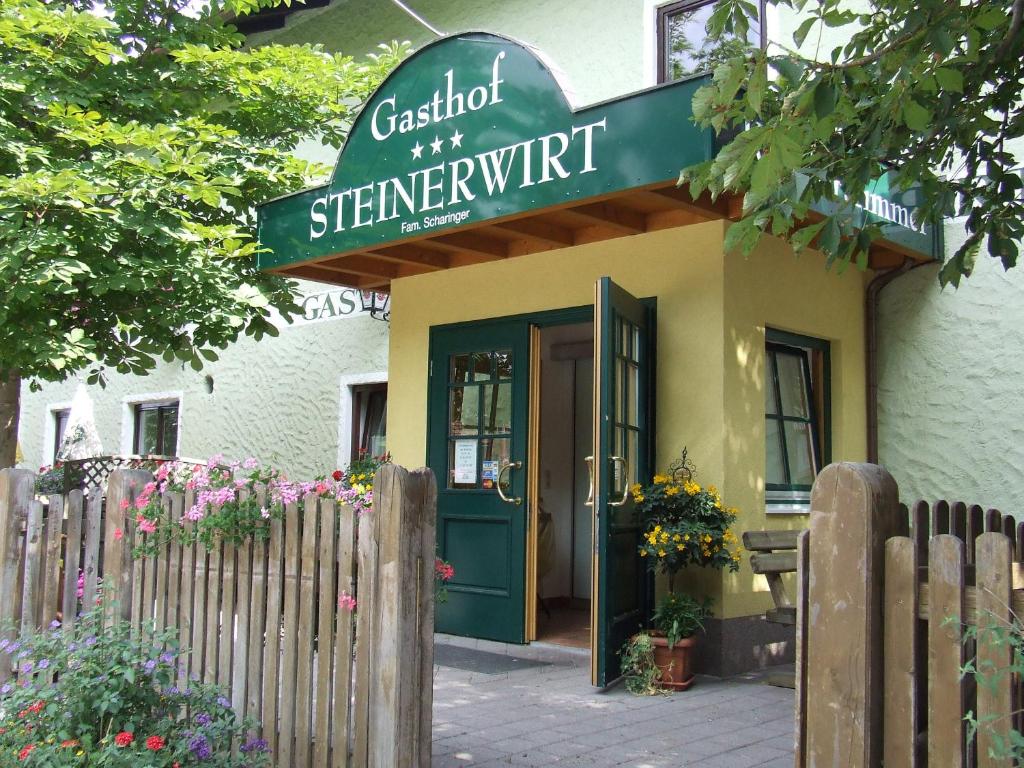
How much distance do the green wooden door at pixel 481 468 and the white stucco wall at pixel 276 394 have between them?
88.6 inches

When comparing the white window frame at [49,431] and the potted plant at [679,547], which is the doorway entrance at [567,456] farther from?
the white window frame at [49,431]

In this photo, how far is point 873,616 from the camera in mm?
2469

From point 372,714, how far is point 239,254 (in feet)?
15.7

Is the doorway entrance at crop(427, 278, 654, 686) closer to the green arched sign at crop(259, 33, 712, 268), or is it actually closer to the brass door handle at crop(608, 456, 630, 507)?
the brass door handle at crop(608, 456, 630, 507)

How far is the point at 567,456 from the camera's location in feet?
34.6

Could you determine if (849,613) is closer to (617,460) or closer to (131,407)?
(617,460)

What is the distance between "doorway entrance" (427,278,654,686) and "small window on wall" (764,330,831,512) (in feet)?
3.33

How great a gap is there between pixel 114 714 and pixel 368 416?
7.14 m

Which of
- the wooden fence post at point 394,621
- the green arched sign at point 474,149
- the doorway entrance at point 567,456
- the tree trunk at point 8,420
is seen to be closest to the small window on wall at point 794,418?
the green arched sign at point 474,149

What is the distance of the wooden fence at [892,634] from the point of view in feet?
7.39

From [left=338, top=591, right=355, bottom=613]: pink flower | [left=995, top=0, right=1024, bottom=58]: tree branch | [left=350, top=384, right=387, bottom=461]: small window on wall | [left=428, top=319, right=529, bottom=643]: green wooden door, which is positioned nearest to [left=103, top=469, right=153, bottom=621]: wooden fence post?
[left=338, top=591, right=355, bottom=613]: pink flower

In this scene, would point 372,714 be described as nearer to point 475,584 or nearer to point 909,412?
point 475,584

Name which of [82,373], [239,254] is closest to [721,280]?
[239,254]

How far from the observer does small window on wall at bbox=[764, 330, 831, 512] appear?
723cm
